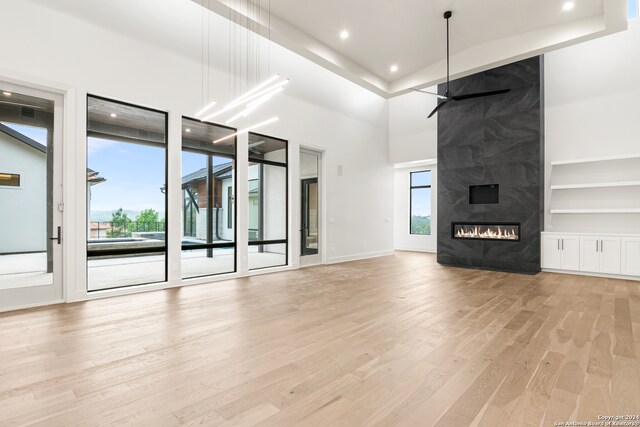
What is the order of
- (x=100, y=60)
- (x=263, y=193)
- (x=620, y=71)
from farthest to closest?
(x=263, y=193), (x=620, y=71), (x=100, y=60)

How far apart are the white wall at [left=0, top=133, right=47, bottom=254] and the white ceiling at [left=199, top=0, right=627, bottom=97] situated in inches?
120

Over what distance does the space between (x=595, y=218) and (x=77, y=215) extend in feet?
30.1

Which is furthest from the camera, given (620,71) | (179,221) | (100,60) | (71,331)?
(620,71)

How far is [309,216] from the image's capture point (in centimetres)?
785

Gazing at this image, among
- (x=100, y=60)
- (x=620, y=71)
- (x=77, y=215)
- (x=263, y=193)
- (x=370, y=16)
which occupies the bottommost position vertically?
(x=77, y=215)

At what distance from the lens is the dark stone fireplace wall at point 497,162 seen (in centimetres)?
666

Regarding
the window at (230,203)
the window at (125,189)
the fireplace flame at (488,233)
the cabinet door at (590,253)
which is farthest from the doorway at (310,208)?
the cabinet door at (590,253)

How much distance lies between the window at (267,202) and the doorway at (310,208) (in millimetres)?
630

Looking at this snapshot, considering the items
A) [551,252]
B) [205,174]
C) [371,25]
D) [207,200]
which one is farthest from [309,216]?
[551,252]

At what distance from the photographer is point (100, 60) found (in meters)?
4.52

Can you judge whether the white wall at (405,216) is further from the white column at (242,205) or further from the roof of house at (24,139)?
the roof of house at (24,139)

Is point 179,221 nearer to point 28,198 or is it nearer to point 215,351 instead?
point 28,198

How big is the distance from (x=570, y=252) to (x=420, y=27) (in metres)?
5.26

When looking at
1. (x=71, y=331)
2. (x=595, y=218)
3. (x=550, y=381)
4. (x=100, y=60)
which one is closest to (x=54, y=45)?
(x=100, y=60)
